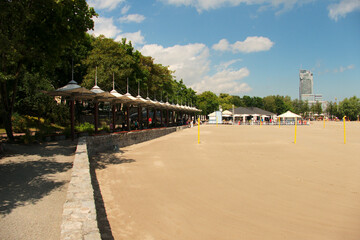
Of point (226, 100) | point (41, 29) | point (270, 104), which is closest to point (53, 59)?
point (41, 29)

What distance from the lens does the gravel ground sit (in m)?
3.99

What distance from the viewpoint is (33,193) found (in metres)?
5.56

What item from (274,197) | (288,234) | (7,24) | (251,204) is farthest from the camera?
(7,24)

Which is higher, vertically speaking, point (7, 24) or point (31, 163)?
point (7, 24)

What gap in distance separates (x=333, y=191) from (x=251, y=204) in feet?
9.47

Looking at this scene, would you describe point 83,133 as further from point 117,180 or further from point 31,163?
point 117,180

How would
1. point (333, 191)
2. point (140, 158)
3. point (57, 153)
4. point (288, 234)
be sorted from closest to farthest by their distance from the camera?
point (288, 234)
point (333, 191)
point (57, 153)
point (140, 158)

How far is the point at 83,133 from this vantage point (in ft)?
52.9

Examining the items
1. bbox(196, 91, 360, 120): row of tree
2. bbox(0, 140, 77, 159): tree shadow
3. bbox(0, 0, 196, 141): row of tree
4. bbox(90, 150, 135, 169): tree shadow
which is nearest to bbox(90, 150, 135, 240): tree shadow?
bbox(90, 150, 135, 169): tree shadow

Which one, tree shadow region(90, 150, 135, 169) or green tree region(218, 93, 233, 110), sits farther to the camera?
green tree region(218, 93, 233, 110)

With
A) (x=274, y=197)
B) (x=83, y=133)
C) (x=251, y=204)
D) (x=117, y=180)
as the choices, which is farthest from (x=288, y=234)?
(x=83, y=133)

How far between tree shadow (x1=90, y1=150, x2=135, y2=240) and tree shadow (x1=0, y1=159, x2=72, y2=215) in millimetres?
1041

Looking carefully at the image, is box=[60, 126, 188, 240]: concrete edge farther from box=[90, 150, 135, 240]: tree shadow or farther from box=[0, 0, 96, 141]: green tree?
box=[0, 0, 96, 141]: green tree

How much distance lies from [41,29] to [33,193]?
8.22m
